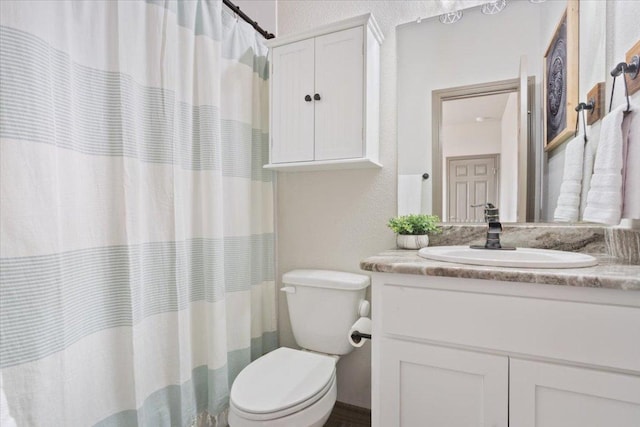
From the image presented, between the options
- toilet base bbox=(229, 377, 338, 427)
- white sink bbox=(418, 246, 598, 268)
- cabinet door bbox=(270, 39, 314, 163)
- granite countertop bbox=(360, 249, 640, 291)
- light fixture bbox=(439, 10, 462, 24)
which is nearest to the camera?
granite countertop bbox=(360, 249, 640, 291)

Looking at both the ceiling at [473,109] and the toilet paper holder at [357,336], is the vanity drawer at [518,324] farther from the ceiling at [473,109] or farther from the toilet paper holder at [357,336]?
the ceiling at [473,109]

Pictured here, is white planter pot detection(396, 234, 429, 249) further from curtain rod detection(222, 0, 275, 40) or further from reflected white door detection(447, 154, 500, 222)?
curtain rod detection(222, 0, 275, 40)

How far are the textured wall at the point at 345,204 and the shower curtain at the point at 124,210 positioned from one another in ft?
1.04

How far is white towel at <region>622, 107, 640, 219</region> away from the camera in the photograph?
88 cm

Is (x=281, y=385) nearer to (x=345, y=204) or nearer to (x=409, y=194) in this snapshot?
(x=345, y=204)

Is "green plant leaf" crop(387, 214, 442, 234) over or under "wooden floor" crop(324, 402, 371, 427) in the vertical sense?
over

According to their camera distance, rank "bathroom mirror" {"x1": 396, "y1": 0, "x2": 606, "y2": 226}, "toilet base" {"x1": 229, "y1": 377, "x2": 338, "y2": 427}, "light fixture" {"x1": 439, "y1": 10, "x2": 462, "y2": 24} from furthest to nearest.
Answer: "light fixture" {"x1": 439, "y1": 10, "x2": 462, "y2": 24} < "bathroom mirror" {"x1": 396, "y1": 0, "x2": 606, "y2": 226} < "toilet base" {"x1": 229, "y1": 377, "x2": 338, "y2": 427}

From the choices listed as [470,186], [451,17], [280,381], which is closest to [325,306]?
[280,381]

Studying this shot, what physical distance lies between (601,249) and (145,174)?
1.75 metres

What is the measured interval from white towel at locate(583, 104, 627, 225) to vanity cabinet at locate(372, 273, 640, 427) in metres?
0.30

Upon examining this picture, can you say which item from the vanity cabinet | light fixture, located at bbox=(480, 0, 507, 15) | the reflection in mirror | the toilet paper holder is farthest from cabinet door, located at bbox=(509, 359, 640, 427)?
light fixture, located at bbox=(480, 0, 507, 15)

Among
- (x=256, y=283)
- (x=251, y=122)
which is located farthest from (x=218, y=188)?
(x=256, y=283)

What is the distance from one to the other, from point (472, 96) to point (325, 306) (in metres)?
1.22

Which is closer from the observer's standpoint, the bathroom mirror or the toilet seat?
the toilet seat
